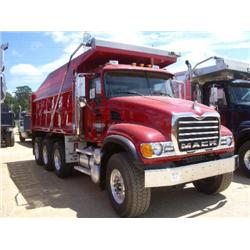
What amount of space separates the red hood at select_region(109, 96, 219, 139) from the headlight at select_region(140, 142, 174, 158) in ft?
0.72

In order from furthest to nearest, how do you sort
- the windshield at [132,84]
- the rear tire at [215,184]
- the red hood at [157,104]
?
the windshield at [132,84] → the rear tire at [215,184] → the red hood at [157,104]

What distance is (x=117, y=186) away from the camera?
16.2ft

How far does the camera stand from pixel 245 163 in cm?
713

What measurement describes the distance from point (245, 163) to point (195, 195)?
2063 millimetres

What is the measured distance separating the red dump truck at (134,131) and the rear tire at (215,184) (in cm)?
2

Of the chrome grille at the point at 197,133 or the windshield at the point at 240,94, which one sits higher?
the windshield at the point at 240,94

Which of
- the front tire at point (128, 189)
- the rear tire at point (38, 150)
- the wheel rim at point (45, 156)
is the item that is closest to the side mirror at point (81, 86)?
the front tire at point (128, 189)

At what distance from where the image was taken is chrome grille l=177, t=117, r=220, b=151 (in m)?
4.55

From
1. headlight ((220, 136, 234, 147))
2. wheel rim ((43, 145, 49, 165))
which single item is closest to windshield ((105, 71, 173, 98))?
headlight ((220, 136, 234, 147))

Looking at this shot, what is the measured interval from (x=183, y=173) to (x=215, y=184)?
1.58 m

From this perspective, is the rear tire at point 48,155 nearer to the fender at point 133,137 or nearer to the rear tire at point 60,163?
the rear tire at point 60,163

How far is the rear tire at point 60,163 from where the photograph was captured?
7492 millimetres

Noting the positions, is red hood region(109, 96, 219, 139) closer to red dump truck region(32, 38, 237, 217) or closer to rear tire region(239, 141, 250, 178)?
red dump truck region(32, 38, 237, 217)

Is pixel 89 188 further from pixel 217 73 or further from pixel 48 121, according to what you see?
pixel 217 73
